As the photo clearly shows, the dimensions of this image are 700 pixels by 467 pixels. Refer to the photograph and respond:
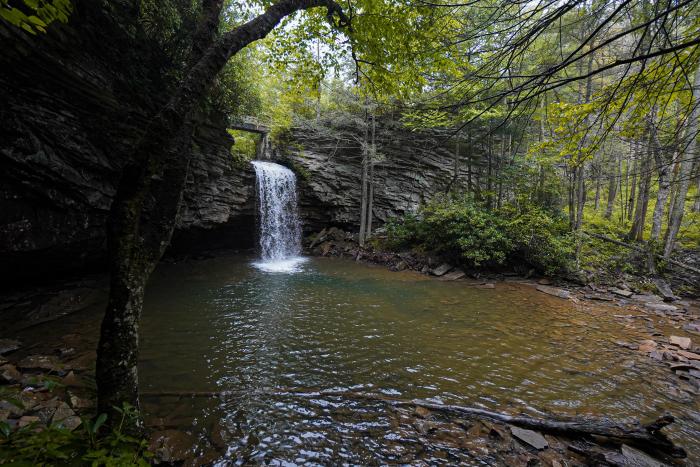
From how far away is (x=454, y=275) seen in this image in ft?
38.7

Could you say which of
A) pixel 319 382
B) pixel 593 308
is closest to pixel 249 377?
pixel 319 382

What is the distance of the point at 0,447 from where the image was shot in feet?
6.65

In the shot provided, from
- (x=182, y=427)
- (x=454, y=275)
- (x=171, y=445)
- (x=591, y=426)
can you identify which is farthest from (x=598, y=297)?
(x=171, y=445)

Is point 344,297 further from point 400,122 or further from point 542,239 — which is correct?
point 400,122

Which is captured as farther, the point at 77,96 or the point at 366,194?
the point at 366,194

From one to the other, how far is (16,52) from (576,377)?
9845 millimetres

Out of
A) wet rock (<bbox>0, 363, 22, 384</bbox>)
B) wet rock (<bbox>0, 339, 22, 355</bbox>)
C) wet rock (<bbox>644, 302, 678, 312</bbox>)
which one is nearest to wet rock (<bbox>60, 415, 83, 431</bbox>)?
wet rock (<bbox>0, 363, 22, 384</bbox>)

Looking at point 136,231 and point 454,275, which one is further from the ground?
point 136,231

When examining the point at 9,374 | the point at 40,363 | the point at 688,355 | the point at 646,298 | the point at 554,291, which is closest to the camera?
the point at 9,374

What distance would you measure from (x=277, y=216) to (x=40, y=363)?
10904 mm

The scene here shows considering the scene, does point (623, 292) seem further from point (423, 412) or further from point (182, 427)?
point (182, 427)

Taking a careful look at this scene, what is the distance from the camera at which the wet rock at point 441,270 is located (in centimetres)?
1207

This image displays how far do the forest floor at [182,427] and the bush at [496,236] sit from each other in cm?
224

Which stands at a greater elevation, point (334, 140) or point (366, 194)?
point (334, 140)
